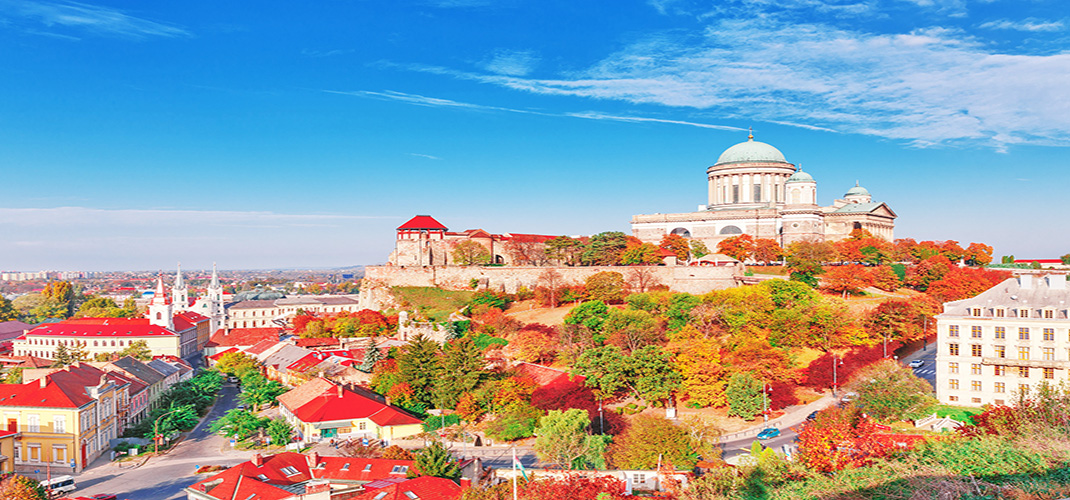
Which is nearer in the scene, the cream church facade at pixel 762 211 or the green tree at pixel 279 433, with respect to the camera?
the green tree at pixel 279 433

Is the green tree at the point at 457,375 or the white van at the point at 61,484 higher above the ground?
the green tree at the point at 457,375

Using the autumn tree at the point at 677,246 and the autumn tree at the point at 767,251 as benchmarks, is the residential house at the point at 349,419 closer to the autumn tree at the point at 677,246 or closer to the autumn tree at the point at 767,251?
the autumn tree at the point at 677,246

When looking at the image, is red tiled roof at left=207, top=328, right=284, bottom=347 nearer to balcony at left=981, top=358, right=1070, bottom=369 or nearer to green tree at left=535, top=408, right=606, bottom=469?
green tree at left=535, top=408, right=606, bottom=469

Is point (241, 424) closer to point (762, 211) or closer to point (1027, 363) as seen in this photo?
point (1027, 363)

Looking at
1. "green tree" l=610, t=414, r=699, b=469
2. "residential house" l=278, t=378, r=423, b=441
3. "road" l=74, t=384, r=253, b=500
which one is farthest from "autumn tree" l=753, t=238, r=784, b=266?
"road" l=74, t=384, r=253, b=500

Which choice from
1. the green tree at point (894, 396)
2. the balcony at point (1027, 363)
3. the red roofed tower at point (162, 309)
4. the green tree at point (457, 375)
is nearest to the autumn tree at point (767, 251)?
the balcony at point (1027, 363)

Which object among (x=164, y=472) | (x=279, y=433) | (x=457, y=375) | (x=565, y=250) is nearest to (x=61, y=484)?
(x=164, y=472)
